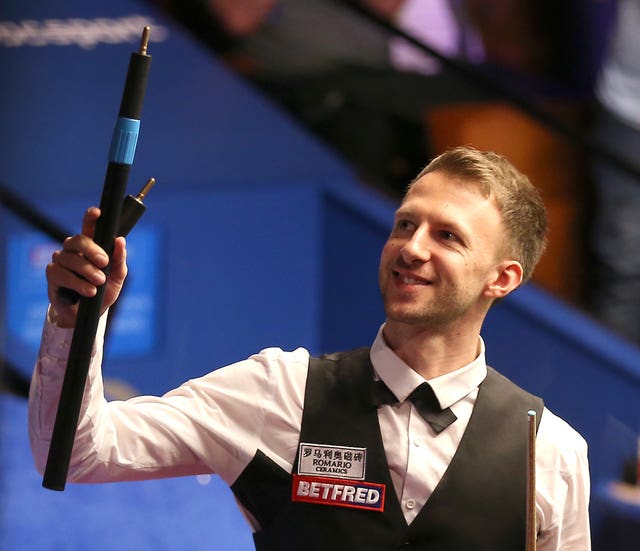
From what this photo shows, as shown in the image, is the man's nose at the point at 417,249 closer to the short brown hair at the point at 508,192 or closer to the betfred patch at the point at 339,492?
the short brown hair at the point at 508,192

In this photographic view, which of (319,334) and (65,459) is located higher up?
(319,334)

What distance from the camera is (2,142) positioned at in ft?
11.9

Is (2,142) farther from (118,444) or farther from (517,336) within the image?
(118,444)

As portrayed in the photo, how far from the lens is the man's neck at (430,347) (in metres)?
1.90

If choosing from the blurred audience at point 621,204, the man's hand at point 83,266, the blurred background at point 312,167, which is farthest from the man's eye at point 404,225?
the blurred audience at point 621,204

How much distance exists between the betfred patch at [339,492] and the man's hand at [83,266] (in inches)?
16.9

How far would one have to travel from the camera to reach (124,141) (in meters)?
1.48

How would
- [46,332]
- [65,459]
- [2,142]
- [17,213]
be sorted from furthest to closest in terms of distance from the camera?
[2,142], [17,213], [46,332], [65,459]

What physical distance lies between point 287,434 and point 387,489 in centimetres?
16

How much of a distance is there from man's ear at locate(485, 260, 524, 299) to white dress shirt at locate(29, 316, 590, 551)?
4.3 inches

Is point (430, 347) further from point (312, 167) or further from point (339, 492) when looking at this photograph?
point (312, 167)

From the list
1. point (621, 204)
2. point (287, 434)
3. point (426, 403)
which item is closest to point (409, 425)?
point (426, 403)

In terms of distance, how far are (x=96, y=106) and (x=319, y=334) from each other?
94 cm

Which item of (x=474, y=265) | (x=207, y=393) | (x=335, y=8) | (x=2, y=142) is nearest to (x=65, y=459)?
(x=207, y=393)
